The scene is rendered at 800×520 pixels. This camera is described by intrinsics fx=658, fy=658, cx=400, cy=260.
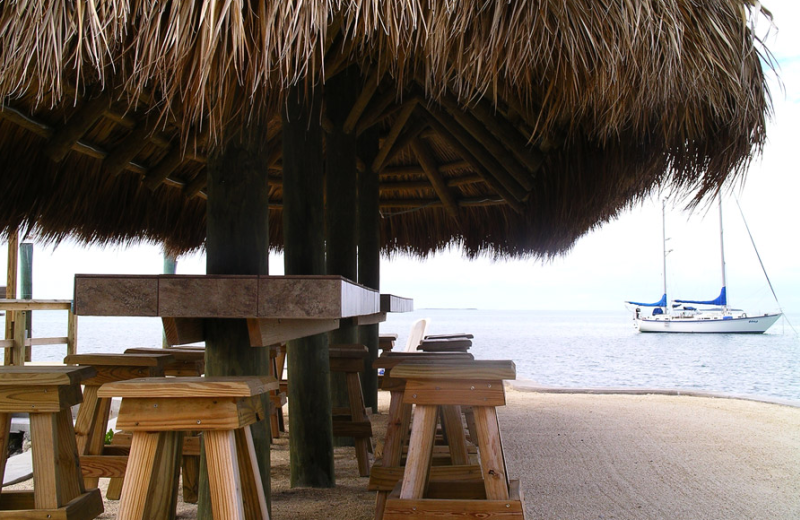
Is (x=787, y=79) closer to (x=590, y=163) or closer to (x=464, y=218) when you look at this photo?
(x=590, y=163)

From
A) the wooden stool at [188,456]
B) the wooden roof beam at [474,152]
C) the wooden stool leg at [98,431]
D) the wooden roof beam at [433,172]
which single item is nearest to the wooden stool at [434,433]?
the wooden stool at [188,456]

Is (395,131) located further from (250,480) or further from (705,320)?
(705,320)

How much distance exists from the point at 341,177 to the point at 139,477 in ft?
8.89

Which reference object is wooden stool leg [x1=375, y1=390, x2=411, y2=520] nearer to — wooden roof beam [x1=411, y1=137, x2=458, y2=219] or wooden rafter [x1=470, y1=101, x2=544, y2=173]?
wooden rafter [x1=470, y1=101, x2=544, y2=173]

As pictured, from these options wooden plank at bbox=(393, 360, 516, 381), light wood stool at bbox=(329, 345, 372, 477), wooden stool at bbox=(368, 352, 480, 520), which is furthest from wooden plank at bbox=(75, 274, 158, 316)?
light wood stool at bbox=(329, 345, 372, 477)

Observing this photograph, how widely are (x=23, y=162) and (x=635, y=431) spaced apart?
173 inches

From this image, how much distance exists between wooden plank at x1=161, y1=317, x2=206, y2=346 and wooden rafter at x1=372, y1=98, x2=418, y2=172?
2.14 metres

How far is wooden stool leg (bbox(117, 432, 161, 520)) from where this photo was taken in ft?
5.04

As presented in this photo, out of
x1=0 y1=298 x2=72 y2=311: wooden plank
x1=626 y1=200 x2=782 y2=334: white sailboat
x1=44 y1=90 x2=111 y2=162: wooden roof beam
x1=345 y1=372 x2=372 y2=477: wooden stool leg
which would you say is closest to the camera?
x1=44 y1=90 x2=111 y2=162: wooden roof beam

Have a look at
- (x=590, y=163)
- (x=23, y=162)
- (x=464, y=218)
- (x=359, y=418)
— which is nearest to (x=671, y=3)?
(x=590, y=163)

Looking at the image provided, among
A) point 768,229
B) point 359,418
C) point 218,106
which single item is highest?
point 768,229

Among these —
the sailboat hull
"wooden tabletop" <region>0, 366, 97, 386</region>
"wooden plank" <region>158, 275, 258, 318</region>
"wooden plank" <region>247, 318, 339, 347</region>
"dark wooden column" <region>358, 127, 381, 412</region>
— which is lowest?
the sailboat hull

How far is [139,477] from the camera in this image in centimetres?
155

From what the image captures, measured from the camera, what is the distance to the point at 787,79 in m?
2.82
